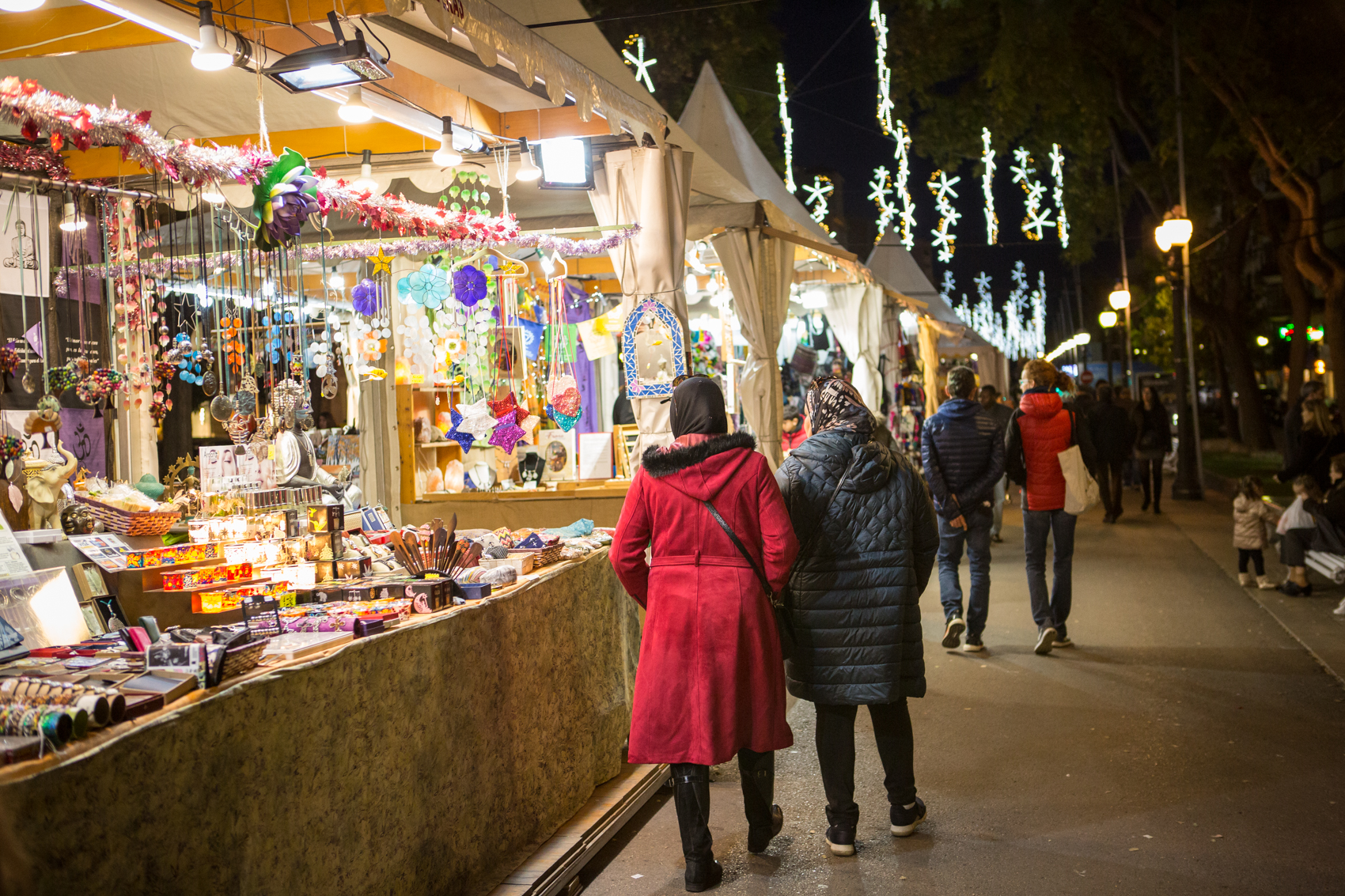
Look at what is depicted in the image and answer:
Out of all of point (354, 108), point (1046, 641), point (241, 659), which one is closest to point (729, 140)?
point (354, 108)

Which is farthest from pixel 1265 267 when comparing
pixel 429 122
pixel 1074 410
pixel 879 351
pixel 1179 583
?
pixel 429 122

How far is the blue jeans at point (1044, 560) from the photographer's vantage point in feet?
23.9

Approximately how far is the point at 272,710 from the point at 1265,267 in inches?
1811

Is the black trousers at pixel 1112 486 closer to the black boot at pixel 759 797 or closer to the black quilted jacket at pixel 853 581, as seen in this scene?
the black quilted jacket at pixel 853 581

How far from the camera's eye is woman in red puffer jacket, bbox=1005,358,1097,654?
7.29 metres

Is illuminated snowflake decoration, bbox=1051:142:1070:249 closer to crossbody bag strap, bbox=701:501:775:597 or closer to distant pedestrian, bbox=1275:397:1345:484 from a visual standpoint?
distant pedestrian, bbox=1275:397:1345:484

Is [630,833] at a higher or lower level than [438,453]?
lower

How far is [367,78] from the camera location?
4.11 metres

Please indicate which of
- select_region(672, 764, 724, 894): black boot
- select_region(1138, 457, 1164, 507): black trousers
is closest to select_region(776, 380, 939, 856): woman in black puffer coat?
select_region(672, 764, 724, 894): black boot

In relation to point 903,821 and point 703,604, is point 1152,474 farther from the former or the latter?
point 703,604

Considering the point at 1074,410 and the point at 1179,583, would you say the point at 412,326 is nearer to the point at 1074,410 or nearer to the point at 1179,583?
the point at 1074,410

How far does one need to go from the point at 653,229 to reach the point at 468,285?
1.15 meters

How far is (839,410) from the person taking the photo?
14.0 ft

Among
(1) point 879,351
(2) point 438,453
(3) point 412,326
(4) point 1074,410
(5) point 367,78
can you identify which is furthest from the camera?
(1) point 879,351
